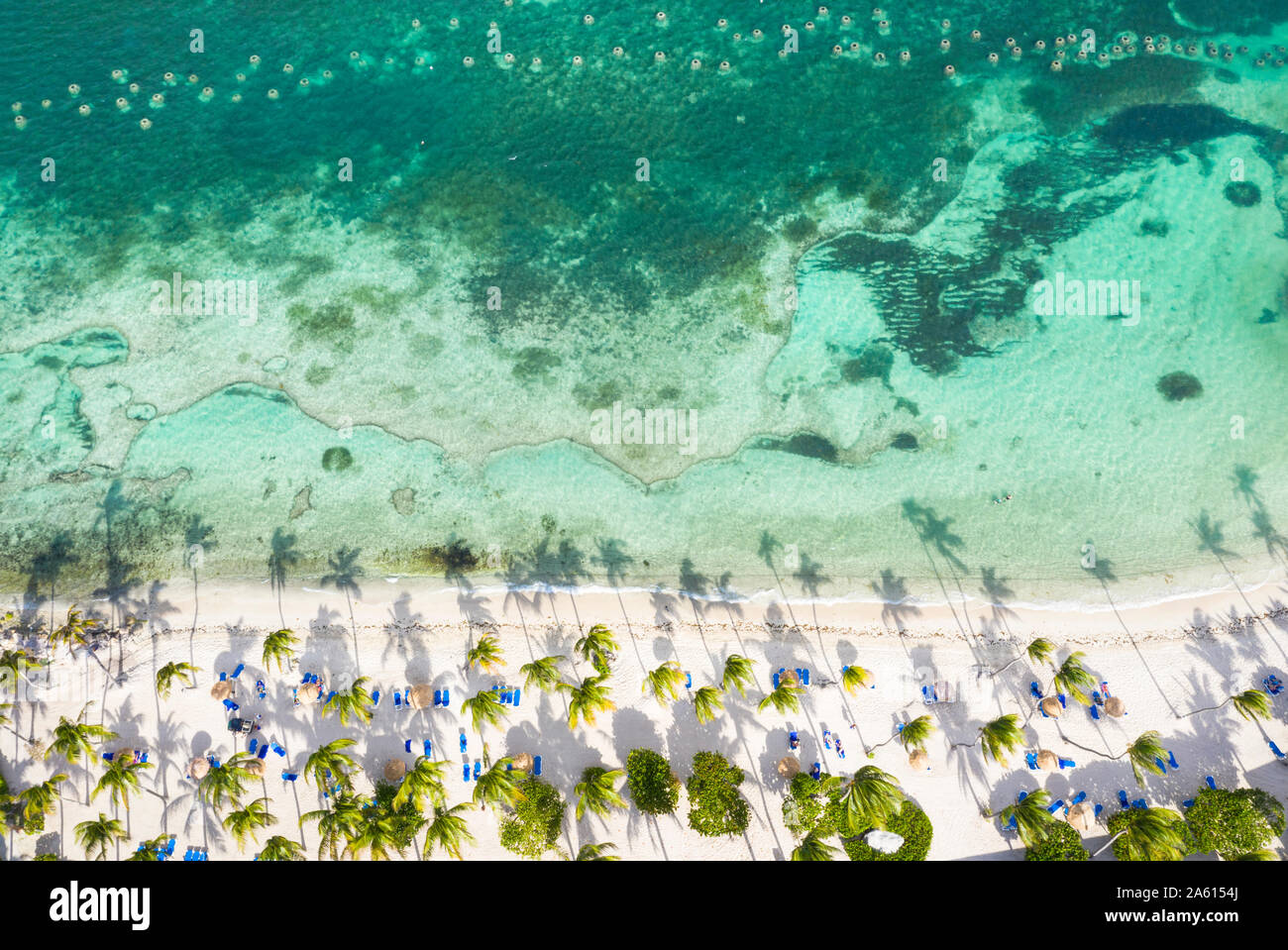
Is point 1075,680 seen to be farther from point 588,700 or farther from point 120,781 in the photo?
point 120,781

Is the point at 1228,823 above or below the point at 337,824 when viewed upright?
below

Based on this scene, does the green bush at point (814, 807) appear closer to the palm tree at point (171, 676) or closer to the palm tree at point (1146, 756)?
the palm tree at point (1146, 756)

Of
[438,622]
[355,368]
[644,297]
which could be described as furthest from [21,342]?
[644,297]

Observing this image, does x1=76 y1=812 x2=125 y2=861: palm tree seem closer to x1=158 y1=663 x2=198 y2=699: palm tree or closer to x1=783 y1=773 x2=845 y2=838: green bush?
x1=158 y1=663 x2=198 y2=699: palm tree

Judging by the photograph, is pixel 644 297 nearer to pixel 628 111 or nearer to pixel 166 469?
pixel 628 111

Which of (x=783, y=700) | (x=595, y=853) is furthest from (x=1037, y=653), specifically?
(x=595, y=853)
